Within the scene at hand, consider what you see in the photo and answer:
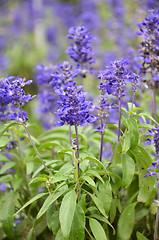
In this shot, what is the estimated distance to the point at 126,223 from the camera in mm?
2963

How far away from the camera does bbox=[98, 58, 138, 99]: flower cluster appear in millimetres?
2752

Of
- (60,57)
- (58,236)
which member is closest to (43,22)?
(60,57)

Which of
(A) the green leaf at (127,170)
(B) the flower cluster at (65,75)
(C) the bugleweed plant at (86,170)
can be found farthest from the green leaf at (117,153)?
(B) the flower cluster at (65,75)

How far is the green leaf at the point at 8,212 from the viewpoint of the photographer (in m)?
3.02

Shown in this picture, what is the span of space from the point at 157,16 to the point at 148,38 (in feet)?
0.70

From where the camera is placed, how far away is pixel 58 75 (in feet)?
10.4

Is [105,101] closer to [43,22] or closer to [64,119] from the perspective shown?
[64,119]

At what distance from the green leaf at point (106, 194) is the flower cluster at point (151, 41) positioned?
115 cm

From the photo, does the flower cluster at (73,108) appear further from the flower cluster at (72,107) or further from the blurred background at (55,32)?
the blurred background at (55,32)

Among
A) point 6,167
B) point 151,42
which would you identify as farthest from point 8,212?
point 151,42

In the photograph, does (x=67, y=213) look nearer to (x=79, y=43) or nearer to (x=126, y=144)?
(x=126, y=144)

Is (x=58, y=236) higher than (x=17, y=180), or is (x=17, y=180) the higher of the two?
(x=17, y=180)

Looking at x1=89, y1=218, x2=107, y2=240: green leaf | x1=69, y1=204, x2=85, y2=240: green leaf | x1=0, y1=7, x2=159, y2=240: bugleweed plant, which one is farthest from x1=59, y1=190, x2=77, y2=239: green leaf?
x1=89, y1=218, x2=107, y2=240: green leaf

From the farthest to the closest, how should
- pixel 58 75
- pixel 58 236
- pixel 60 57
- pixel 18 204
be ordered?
pixel 60 57 → pixel 18 204 → pixel 58 75 → pixel 58 236
